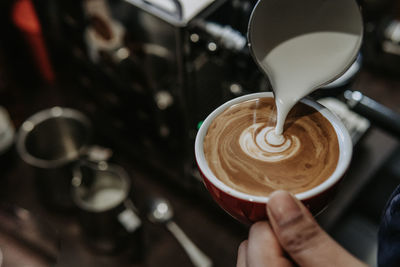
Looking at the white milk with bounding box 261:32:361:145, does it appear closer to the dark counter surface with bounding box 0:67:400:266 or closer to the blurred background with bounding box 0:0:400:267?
the blurred background with bounding box 0:0:400:267

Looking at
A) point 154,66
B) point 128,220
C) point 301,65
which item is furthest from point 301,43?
point 128,220

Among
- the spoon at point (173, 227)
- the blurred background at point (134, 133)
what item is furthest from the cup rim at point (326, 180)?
the spoon at point (173, 227)

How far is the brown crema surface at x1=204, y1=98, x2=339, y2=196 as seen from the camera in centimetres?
57

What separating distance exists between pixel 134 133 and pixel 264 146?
33.4 inches

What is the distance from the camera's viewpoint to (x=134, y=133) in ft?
4.60

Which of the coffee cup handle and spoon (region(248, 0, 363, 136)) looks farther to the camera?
the coffee cup handle

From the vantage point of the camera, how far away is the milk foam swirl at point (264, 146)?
1.97 feet

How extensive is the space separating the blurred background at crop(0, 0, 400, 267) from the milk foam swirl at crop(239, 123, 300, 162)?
0.27 m

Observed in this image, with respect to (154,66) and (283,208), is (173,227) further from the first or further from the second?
(283,208)

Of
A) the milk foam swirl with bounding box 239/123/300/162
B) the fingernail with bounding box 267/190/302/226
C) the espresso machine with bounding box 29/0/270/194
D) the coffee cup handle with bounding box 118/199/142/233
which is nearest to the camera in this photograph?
the fingernail with bounding box 267/190/302/226

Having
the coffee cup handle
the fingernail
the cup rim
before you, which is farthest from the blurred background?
the fingernail

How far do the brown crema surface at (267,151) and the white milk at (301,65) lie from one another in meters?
0.03

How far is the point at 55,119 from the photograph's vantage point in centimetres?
140

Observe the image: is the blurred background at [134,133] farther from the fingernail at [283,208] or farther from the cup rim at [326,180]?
the fingernail at [283,208]
